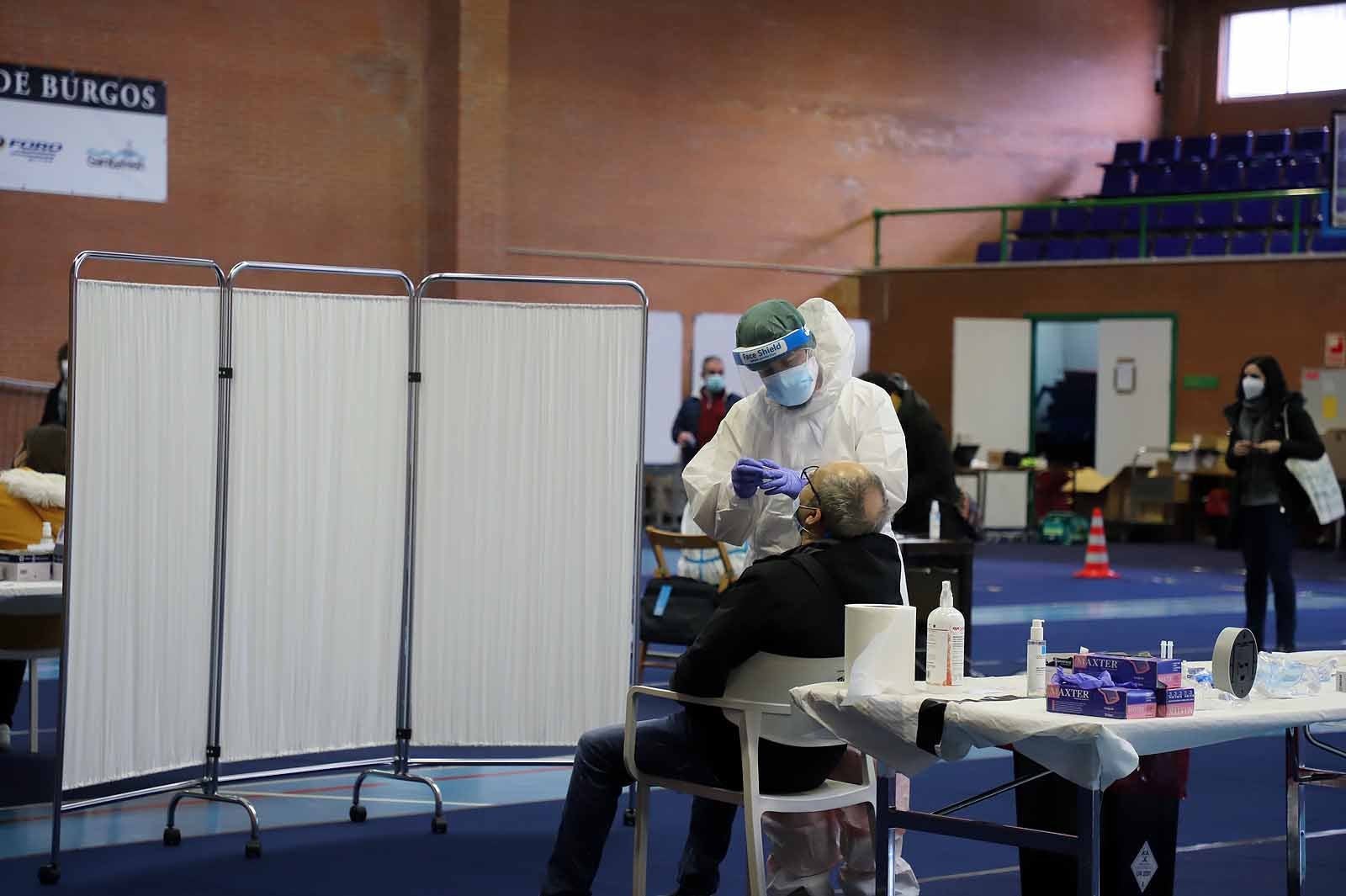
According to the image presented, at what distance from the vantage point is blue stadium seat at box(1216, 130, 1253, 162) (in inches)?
840

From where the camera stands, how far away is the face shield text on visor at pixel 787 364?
15.1ft

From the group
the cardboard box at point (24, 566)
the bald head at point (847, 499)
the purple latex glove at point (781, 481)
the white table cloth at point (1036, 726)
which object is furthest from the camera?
the cardboard box at point (24, 566)

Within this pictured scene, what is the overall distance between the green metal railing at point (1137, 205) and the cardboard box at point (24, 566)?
50.1ft

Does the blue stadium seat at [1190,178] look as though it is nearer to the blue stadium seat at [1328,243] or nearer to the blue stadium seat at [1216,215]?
the blue stadium seat at [1216,215]

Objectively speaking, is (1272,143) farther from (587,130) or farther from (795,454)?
(795,454)

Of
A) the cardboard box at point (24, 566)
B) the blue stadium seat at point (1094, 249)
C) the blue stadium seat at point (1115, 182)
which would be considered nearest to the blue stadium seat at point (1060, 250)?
the blue stadium seat at point (1094, 249)

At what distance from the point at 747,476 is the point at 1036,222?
17.5 metres

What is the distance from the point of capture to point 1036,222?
21.2 meters

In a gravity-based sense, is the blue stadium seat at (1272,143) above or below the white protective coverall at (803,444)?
above

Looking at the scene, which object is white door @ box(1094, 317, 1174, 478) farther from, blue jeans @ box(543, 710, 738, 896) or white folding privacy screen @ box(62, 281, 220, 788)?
blue jeans @ box(543, 710, 738, 896)

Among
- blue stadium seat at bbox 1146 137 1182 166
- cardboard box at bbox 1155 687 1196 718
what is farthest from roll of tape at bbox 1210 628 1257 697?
blue stadium seat at bbox 1146 137 1182 166

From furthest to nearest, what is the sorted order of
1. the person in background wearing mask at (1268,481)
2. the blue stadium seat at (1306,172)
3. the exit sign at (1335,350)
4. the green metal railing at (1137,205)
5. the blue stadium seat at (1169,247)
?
the blue stadium seat at (1306,172)
the blue stadium seat at (1169,247)
the green metal railing at (1137,205)
the exit sign at (1335,350)
the person in background wearing mask at (1268,481)

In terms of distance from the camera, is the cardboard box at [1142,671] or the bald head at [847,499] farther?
the bald head at [847,499]

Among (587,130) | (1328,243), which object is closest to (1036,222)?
(1328,243)
